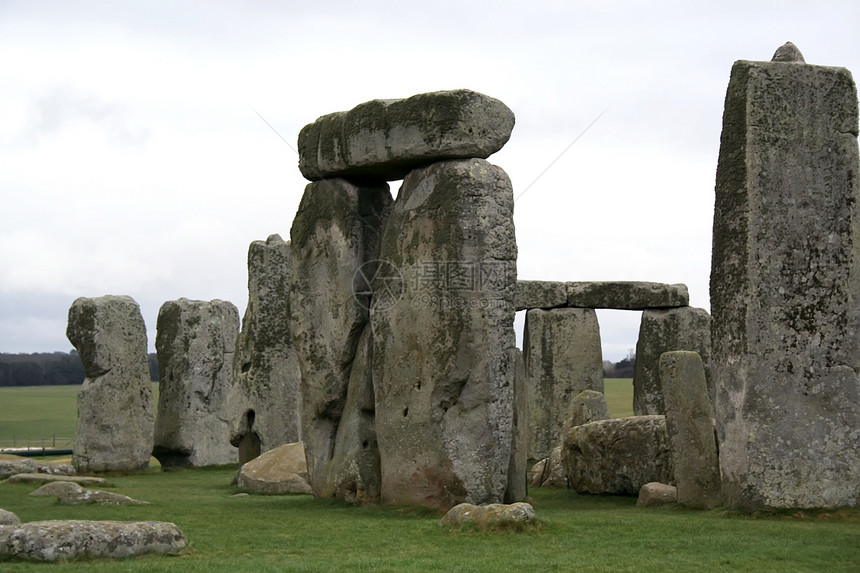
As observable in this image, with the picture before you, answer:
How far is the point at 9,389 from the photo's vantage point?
71.1 m

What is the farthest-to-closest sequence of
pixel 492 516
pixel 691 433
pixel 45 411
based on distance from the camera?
pixel 45 411 → pixel 691 433 → pixel 492 516

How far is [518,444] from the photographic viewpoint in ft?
43.5

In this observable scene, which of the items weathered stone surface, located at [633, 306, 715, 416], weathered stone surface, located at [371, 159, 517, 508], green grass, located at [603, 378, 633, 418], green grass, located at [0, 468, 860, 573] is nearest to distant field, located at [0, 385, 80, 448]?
weathered stone surface, located at [633, 306, 715, 416]

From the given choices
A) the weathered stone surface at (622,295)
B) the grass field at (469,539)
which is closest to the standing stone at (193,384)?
the weathered stone surface at (622,295)

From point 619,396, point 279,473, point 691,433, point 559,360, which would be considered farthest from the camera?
point 619,396

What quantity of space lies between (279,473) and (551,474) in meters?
3.50

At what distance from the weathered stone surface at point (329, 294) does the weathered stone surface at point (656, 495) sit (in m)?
3.18

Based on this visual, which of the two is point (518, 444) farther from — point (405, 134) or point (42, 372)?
point (42, 372)

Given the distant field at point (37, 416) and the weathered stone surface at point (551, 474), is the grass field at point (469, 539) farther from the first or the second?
the distant field at point (37, 416)

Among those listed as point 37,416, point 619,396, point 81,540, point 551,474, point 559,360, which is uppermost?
point 559,360

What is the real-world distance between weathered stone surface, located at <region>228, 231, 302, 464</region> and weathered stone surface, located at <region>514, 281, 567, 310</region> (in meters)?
6.21

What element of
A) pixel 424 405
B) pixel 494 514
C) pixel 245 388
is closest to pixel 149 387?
pixel 245 388

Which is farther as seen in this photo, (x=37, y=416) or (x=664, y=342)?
(x=37, y=416)

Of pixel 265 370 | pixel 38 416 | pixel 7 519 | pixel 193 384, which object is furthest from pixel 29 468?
pixel 38 416
